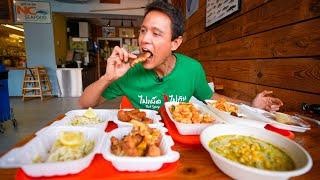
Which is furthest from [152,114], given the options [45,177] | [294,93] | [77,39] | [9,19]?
[77,39]

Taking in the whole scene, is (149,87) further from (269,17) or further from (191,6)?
(191,6)

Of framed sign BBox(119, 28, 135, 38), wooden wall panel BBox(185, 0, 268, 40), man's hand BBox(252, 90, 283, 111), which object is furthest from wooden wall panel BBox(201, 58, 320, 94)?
framed sign BBox(119, 28, 135, 38)

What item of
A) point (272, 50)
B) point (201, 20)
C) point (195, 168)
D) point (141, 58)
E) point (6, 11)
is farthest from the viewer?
point (6, 11)

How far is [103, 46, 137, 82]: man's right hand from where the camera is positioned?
1.33m

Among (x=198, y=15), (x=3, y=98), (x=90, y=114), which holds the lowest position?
(x=3, y=98)

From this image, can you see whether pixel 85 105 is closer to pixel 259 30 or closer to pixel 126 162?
pixel 126 162

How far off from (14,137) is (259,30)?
13.3 ft

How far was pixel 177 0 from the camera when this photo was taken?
6.02 metres

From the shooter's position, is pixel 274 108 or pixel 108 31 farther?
pixel 108 31

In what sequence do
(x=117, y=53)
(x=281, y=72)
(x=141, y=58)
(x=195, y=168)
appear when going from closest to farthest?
(x=195, y=168), (x=117, y=53), (x=141, y=58), (x=281, y=72)

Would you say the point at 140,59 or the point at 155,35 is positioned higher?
the point at 155,35

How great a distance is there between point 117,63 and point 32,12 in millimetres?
7877

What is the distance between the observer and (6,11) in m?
7.22

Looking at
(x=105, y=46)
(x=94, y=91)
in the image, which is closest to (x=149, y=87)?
(x=94, y=91)
